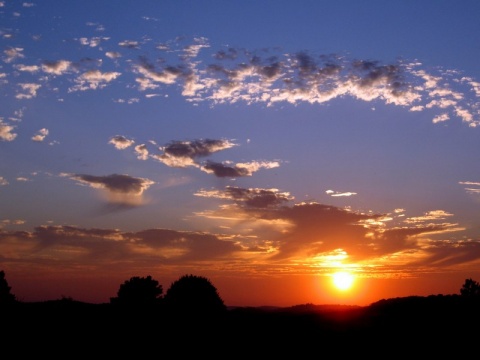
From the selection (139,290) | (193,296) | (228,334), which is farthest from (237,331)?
(139,290)

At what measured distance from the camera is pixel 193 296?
184 ft

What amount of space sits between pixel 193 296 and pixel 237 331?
716 inches

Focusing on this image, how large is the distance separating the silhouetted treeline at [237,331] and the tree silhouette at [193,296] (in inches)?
228

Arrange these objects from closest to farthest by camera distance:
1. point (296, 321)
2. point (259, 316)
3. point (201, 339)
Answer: point (201, 339) < point (296, 321) < point (259, 316)

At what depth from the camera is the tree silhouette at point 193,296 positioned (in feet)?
177

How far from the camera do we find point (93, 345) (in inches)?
1353

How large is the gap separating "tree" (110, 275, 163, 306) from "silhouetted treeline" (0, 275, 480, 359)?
13.7m

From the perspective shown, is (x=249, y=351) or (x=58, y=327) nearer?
(x=249, y=351)

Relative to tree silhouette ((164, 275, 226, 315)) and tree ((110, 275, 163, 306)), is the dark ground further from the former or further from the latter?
tree ((110, 275, 163, 306))

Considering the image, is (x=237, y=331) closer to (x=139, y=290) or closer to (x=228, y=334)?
(x=228, y=334)

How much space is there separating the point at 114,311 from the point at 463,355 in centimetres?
2789

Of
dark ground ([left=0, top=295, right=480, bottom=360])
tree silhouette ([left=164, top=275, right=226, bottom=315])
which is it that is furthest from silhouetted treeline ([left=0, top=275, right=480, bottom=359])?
tree silhouette ([left=164, top=275, right=226, bottom=315])

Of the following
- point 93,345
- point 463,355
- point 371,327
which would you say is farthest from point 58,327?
point 463,355

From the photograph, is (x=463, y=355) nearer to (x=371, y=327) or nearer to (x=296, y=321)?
(x=371, y=327)
